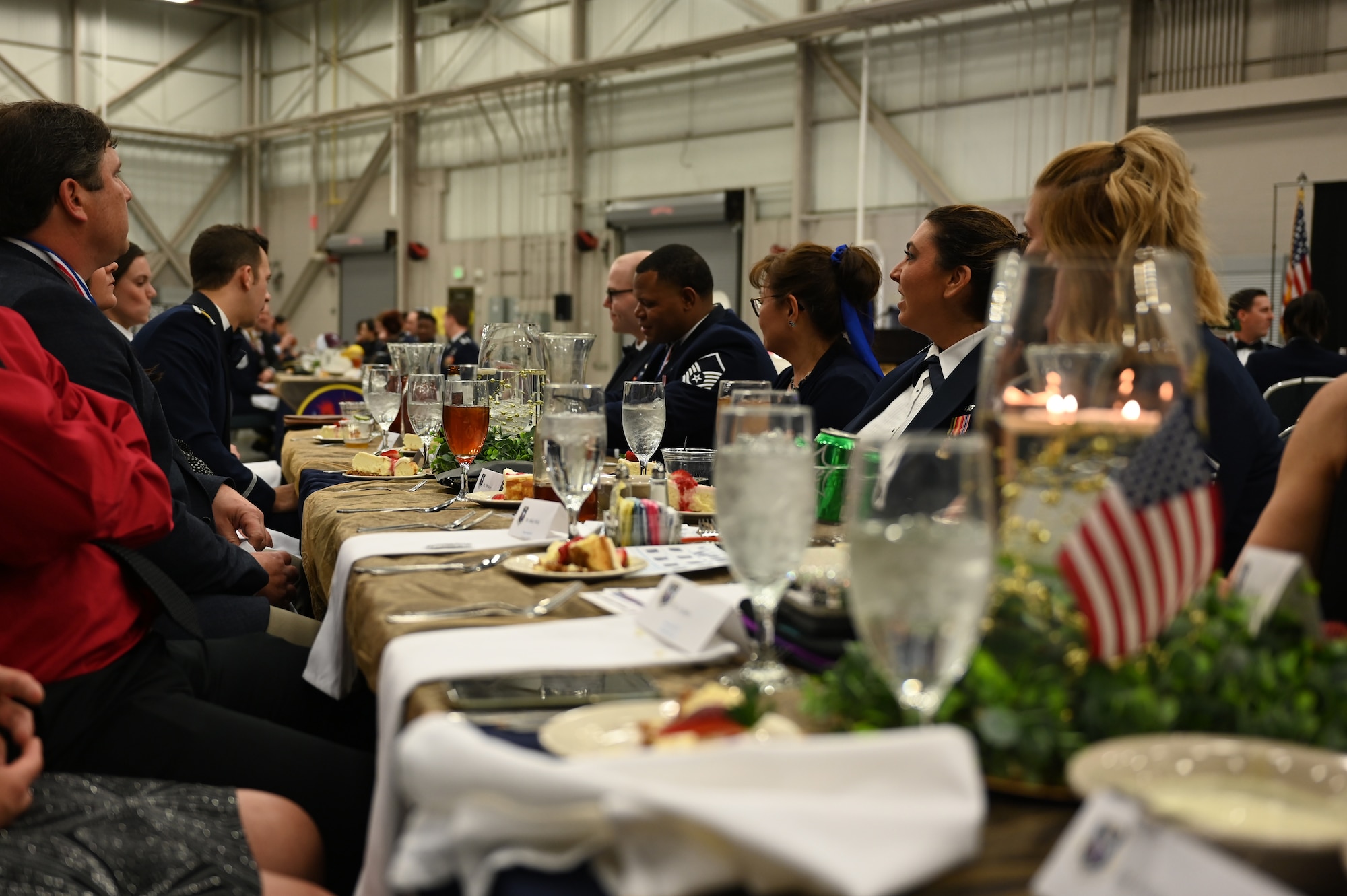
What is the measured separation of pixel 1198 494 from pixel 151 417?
192 centimetres

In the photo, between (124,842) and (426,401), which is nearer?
(124,842)

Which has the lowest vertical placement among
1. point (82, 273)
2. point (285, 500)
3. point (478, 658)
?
point (285, 500)

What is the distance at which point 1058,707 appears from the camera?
704 millimetres

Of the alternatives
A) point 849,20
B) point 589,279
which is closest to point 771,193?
point 849,20

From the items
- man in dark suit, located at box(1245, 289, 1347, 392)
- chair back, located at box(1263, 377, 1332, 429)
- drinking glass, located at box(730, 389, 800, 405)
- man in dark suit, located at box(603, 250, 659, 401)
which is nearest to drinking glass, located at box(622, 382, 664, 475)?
drinking glass, located at box(730, 389, 800, 405)

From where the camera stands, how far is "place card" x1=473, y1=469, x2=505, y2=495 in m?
2.21

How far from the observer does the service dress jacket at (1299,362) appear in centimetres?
563

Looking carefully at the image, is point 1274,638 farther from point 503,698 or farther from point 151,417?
point 151,417

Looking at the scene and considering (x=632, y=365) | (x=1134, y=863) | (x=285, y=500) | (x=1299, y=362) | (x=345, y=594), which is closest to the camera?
(x=1134, y=863)

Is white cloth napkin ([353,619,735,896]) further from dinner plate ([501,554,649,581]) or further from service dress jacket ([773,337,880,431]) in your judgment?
service dress jacket ([773,337,880,431])

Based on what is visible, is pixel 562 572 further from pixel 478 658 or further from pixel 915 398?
pixel 915 398

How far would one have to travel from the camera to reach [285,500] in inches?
130

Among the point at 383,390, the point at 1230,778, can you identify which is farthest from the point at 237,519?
the point at 1230,778

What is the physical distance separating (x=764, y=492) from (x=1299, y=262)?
7.55m
